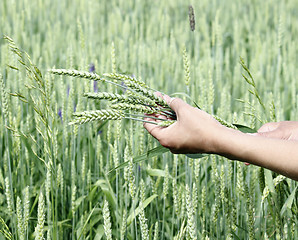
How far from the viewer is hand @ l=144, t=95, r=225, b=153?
0.86 m

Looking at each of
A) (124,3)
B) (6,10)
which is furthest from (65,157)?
(124,3)

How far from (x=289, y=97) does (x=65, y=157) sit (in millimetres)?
1536


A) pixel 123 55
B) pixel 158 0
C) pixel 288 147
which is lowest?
pixel 288 147

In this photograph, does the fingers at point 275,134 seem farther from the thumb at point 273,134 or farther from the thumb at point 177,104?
the thumb at point 177,104

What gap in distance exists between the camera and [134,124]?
5.39ft

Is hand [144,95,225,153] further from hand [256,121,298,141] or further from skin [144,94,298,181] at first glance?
hand [256,121,298,141]

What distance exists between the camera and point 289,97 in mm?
2705

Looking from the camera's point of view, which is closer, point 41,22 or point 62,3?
point 41,22

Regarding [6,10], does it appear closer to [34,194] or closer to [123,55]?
[123,55]

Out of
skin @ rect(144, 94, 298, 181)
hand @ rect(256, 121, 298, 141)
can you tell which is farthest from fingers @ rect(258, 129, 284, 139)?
skin @ rect(144, 94, 298, 181)

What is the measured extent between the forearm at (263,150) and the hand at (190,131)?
0.02 m

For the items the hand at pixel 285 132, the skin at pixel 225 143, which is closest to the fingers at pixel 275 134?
the hand at pixel 285 132

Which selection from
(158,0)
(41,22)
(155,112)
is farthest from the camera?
(158,0)

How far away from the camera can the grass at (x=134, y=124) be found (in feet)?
3.82
